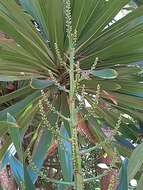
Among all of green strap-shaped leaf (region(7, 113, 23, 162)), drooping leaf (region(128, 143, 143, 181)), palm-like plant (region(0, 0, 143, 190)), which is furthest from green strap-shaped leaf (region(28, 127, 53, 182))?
green strap-shaped leaf (region(7, 113, 23, 162))

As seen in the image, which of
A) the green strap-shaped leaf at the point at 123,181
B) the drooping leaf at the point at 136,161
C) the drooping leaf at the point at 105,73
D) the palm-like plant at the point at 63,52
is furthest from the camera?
the palm-like plant at the point at 63,52

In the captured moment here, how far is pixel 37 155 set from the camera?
6.31ft

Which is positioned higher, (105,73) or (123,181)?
(105,73)

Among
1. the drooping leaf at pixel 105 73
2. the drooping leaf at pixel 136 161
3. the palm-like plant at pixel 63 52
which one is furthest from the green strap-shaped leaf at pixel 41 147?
the drooping leaf at pixel 136 161

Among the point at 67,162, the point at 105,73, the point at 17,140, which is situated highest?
the point at 105,73

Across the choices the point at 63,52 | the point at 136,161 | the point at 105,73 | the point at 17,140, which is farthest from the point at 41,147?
the point at 17,140

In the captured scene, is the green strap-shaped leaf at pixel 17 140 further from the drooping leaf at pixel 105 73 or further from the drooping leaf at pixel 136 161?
the drooping leaf at pixel 105 73

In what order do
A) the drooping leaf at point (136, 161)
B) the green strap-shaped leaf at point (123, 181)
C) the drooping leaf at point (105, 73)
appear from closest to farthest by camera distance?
the green strap-shaped leaf at point (123, 181) < the drooping leaf at point (136, 161) < the drooping leaf at point (105, 73)

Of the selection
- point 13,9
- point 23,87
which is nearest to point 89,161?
point 23,87

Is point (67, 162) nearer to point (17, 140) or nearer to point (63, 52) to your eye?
point (17, 140)

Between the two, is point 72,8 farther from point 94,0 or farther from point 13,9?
point 13,9

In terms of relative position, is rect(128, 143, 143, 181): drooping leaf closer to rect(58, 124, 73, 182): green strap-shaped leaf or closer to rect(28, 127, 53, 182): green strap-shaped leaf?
rect(58, 124, 73, 182): green strap-shaped leaf

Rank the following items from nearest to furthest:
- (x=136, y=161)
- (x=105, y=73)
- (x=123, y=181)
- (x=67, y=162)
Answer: (x=123, y=181) < (x=136, y=161) < (x=67, y=162) < (x=105, y=73)

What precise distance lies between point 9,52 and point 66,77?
253 mm
